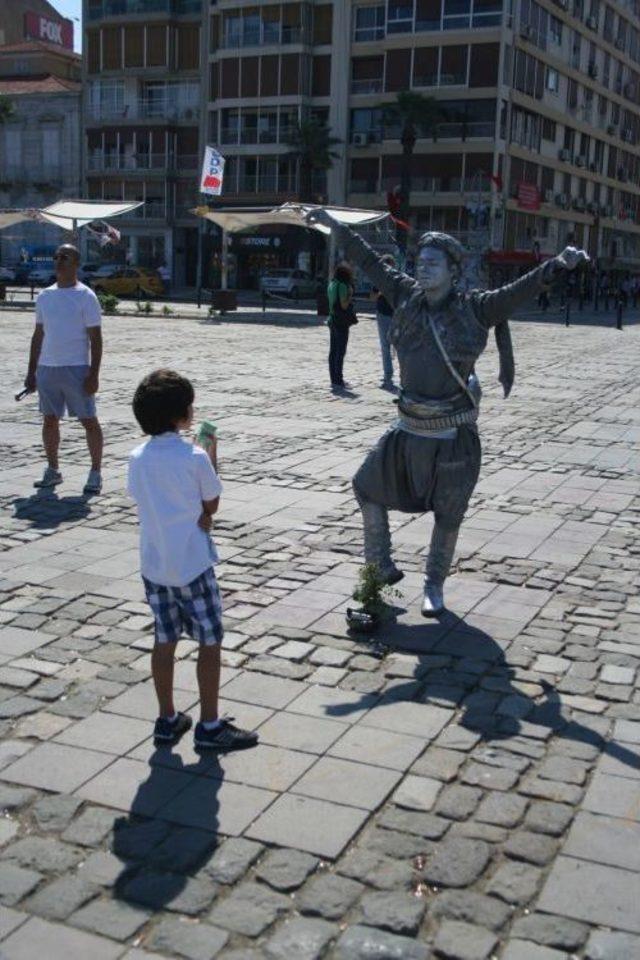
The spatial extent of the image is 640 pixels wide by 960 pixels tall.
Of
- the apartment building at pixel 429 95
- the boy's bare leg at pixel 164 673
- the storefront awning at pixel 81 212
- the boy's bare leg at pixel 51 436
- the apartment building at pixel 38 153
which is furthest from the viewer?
the apartment building at pixel 38 153

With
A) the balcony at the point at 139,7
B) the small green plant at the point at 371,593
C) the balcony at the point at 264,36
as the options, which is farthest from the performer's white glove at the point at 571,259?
the balcony at the point at 139,7

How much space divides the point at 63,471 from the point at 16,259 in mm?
55497

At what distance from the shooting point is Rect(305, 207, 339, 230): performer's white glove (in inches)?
228

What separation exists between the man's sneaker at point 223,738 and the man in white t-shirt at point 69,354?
4.25 metres

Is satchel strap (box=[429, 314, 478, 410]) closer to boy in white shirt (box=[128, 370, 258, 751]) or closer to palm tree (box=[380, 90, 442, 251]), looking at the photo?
boy in white shirt (box=[128, 370, 258, 751])

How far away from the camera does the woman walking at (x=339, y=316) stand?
564 inches

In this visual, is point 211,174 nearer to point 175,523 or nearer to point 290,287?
point 290,287

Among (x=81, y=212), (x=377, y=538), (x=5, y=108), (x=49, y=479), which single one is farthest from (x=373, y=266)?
(x=5, y=108)

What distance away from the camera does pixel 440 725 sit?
4375mm

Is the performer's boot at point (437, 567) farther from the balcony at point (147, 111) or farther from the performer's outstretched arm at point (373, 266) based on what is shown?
the balcony at point (147, 111)

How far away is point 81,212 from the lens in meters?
30.1

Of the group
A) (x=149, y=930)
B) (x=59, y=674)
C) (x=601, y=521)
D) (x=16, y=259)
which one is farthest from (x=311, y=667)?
(x=16, y=259)

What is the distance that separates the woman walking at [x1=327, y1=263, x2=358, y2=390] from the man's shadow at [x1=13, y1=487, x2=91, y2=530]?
6763mm

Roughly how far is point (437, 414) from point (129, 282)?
40796 mm
